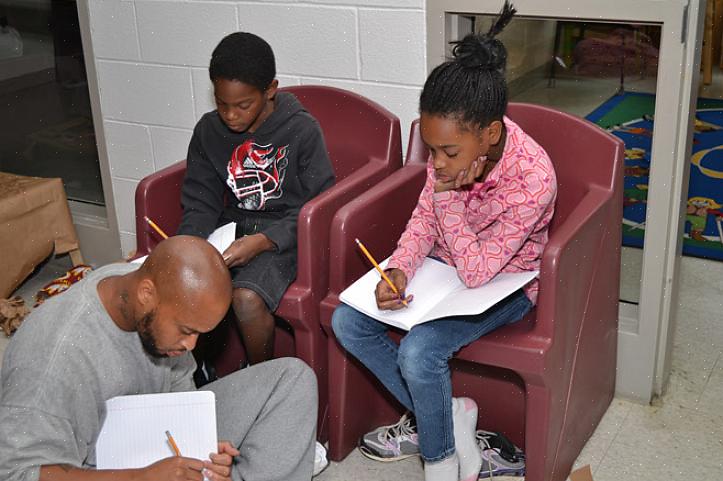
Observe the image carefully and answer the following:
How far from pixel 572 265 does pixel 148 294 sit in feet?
3.25

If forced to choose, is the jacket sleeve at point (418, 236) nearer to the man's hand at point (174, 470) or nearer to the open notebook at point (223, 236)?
the open notebook at point (223, 236)

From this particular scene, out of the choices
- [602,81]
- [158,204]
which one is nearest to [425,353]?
[158,204]

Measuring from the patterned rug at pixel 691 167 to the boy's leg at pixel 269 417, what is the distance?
3.82 ft

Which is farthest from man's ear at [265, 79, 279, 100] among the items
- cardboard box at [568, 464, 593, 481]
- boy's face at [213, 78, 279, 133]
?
cardboard box at [568, 464, 593, 481]

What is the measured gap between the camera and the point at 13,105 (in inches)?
159

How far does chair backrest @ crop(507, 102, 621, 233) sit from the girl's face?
0.97ft

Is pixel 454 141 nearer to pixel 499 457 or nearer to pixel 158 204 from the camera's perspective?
pixel 499 457

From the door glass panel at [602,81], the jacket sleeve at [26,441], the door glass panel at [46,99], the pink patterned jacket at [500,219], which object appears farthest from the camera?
the door glass panel at [46,99]

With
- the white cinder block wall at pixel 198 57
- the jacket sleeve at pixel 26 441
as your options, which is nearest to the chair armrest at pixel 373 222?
the white cinder block wall at pixel 198 57

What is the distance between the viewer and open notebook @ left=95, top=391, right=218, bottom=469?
1831mm

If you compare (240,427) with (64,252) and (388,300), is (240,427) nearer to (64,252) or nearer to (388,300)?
(388,300)

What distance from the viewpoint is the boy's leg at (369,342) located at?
89.6 inches

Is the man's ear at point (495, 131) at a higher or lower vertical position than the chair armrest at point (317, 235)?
higher

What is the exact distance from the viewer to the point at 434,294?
225 centimetres
